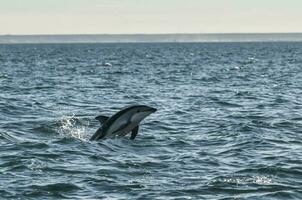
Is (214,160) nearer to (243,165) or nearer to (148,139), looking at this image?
(243,165)

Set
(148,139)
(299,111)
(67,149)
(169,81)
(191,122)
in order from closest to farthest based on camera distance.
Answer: (67,149)
(148,139)
(191,122)
(299,111)
(169,81)

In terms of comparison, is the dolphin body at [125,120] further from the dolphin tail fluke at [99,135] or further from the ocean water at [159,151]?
the ocean water at [159,151]

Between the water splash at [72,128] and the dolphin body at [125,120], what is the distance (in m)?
2.07

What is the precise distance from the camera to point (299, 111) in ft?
A: 104

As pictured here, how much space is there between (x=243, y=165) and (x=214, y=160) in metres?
1.02

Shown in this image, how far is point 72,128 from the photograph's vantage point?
2580 cm

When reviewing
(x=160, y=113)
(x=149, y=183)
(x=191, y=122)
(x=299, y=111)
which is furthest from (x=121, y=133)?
(x=299, y=111)

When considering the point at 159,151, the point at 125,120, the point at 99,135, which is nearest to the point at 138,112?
the point at 125,120

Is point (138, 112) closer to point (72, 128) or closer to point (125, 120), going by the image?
Answer: point (125, 120)

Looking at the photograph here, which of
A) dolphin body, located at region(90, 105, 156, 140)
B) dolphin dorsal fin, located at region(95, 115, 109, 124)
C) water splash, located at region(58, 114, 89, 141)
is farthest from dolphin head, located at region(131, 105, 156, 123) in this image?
water splash, located at region(58, 114, 89, 141)

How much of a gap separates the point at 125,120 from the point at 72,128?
547 centimetres

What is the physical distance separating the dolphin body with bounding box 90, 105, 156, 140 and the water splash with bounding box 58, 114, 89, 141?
2.07m

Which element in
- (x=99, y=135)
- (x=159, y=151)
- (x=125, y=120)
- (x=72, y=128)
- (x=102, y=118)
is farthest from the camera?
(x=72, y=128)

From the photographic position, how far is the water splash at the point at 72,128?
24156 millimetres
